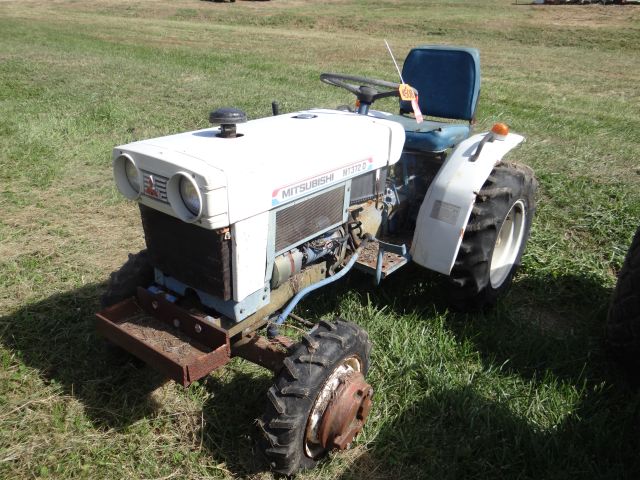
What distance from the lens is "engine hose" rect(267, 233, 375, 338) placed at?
263 centimetres

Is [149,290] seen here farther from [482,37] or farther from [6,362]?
[482,37]

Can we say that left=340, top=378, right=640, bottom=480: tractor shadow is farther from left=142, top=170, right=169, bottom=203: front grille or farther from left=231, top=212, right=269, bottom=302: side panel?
left=142, top=170, right=169, bottom=203: front grille

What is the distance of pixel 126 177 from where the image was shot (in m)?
2.42

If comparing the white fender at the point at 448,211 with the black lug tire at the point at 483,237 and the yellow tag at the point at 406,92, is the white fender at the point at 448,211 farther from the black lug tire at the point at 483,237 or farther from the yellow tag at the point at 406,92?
the yellow tag at the point at 406,92

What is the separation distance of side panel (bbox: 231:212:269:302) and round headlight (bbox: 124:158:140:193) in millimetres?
478

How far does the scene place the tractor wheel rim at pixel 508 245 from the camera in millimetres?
3705

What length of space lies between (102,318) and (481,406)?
1858mm

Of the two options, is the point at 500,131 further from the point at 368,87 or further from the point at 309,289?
the point at 309,289

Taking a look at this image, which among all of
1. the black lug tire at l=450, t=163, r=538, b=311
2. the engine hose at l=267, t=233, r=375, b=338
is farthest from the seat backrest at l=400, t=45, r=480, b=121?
the engine hose at l=267, t=233, r=375, b=338

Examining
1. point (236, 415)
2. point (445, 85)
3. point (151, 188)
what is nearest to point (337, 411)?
point (236, 415)

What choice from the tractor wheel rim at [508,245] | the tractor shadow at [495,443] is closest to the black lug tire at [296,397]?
the tractor shadow at [495,443]

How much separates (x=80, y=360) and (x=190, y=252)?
1137 millimetres

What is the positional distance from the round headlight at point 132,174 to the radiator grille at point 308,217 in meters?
0.61

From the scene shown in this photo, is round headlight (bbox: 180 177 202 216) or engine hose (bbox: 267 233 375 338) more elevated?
round headlight (bbox: 180 177 202 216)
